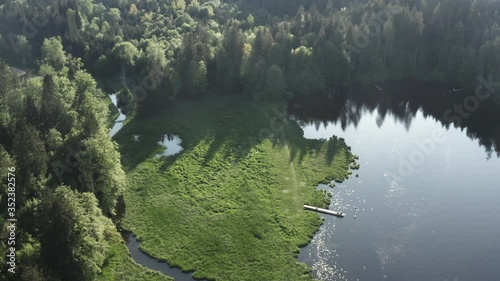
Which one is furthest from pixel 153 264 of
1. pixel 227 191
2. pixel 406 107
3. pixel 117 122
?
pixel 406 107

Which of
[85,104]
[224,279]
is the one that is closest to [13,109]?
[85,104]

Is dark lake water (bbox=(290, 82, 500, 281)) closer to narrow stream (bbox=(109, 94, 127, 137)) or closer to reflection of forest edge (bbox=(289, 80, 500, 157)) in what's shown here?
reflection of forest edge (bbox=(289, 80, 500, 157))

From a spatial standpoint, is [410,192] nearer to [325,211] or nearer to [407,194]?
[407,194]

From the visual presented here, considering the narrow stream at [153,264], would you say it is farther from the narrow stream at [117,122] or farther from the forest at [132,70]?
the narrow stream at [117,122]

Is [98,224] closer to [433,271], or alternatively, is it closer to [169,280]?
[169,280]

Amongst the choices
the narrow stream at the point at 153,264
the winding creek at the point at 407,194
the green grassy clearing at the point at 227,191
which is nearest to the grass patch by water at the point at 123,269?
the narrow stream at the point at 153,264

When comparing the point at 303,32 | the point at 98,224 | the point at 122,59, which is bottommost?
the point at 98,224
